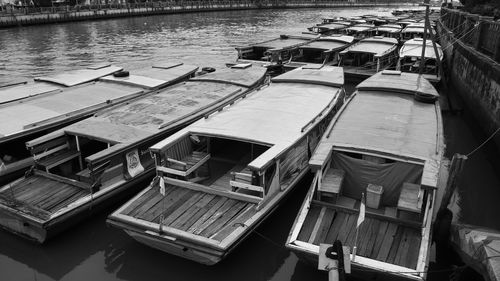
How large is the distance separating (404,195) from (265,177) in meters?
3.29

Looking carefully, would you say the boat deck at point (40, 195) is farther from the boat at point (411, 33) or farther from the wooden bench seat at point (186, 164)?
the boat at point (411, 33)

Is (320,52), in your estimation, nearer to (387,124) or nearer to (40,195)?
(387,124)

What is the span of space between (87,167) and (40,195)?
140 cm

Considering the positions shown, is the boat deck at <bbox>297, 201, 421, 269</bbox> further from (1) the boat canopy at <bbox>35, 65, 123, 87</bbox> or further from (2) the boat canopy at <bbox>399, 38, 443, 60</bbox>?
(2) the boat canopy at <bbox>399, 38, 443, 60</bbox>

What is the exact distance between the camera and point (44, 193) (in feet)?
33.0

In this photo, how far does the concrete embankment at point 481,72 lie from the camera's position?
14672 mm

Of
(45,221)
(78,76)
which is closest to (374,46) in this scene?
(78,76)

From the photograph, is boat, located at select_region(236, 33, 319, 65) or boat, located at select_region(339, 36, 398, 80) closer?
boat, located at select_region(339, 36, 398, 80)

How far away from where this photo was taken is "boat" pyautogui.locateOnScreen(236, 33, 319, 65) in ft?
79.4

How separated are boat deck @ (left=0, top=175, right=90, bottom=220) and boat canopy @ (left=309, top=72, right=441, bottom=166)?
621 cm

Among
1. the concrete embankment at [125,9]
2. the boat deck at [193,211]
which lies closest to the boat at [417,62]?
the boat deck at [193,211]

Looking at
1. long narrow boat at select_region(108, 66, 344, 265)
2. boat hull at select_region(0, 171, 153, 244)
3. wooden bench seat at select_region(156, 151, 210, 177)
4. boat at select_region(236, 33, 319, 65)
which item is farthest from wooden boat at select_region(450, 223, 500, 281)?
boat at select_region(236, 33, 319, 65)

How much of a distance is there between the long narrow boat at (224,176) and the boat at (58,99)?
4558mm

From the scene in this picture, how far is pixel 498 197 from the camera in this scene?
12.0 m
